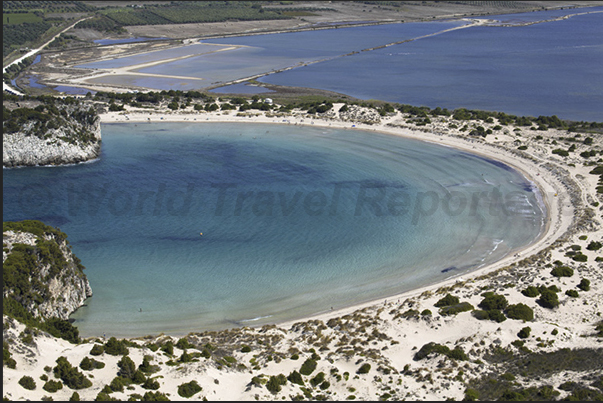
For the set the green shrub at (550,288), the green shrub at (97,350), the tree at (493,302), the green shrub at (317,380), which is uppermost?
the green shrub at (97,350)

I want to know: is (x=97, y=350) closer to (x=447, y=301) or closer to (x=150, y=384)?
(x=150, y=384)

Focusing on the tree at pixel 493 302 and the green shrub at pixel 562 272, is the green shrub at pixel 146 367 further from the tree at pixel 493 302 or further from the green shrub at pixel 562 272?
the green shrub at pixel 562 272

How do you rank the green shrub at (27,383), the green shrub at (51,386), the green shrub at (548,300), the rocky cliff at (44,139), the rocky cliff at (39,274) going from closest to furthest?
the green shrub at (27,383), the green shrub at (51,386), the rocky cliff at (39,274), the green shrub at (548,300), the rocky cliff at (44,139)

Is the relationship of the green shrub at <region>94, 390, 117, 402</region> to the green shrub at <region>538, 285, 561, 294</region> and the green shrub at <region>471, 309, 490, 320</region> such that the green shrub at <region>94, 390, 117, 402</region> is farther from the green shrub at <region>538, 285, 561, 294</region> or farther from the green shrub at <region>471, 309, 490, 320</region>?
the green shrub at <region>538, 285, 561, 294</region>

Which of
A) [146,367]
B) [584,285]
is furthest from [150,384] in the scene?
[584,285]

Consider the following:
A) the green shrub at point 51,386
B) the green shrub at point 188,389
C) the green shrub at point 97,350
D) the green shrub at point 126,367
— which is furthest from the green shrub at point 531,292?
the green shrub at point 51,386

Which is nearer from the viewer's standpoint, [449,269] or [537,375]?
[537,375]
